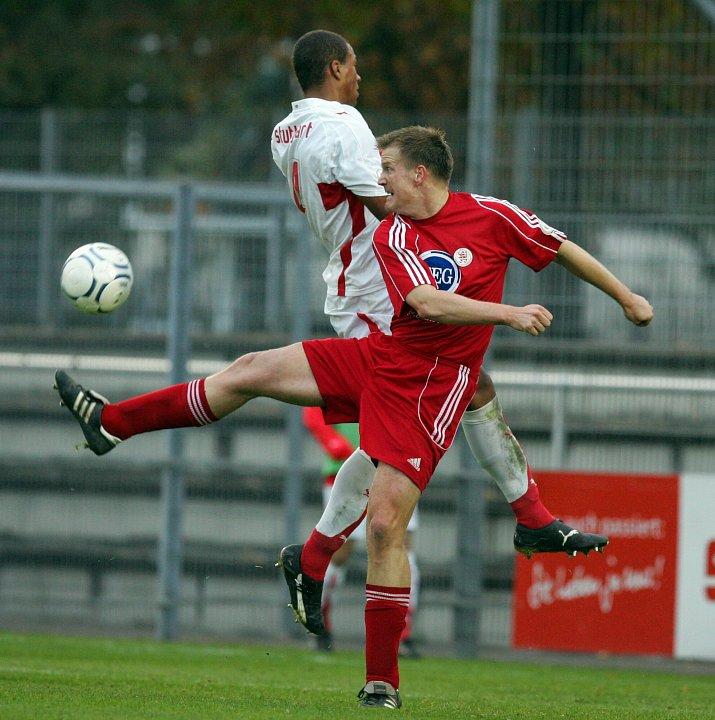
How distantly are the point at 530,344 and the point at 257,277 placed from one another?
2.16 meters

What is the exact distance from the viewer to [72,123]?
1425 cm

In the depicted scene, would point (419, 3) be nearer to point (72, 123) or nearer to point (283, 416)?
point (72, 123)

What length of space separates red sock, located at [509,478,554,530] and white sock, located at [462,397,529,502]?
0.03 m

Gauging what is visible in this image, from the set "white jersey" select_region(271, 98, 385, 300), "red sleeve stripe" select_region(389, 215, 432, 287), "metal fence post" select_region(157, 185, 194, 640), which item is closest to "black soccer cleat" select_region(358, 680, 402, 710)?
"red sleeve stripe" select_region(389, 215, 432, 287)

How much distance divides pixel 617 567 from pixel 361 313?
4.57 meters

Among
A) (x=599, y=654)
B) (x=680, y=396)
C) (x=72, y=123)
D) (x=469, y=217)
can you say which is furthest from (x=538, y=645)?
(x=72, y=123)

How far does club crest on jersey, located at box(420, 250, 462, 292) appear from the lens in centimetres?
656

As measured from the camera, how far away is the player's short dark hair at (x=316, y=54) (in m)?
7.11

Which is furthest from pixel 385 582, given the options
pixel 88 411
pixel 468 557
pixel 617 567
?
pixel 468 557

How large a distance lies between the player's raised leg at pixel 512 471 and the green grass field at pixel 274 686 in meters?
0.77

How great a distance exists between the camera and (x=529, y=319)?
6.25 metres

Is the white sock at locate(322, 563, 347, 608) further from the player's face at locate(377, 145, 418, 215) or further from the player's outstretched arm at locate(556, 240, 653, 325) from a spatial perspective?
the player's face at locate(377, 145, 418, 215)

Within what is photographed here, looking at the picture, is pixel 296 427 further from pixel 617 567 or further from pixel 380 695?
pixel 380 695

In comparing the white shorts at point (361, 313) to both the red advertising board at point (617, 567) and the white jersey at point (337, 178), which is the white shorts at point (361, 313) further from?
the red advertising board at point (617, 567)
